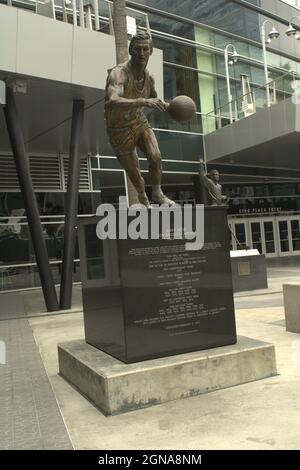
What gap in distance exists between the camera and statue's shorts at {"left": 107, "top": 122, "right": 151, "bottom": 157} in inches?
232

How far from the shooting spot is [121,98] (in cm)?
547

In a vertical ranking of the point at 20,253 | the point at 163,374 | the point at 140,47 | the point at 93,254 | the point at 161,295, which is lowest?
the point at 163,374

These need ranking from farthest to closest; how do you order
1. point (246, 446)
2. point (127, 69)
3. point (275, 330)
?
point (275, 330)
point (127, 69)
point (246, 446)


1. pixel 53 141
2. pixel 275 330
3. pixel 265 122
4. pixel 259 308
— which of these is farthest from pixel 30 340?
pixel 265 122

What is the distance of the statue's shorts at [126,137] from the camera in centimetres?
589

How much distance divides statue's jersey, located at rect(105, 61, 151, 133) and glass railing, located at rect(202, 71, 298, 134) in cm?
1382

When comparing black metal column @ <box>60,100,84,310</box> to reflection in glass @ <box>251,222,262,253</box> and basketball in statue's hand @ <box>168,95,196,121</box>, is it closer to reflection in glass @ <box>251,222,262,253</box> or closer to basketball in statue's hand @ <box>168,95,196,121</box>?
basketball in statue's hand @ <box>168,95,196,121</box>

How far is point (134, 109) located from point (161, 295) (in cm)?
211

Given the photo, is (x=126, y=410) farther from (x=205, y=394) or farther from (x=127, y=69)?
(x=127, y=69)

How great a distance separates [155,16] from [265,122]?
8.47 m

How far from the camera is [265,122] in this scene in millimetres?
19188

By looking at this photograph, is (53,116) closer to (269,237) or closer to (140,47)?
(140,47)

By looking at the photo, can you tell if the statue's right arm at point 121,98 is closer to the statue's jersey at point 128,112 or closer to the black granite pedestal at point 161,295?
the statue's jersey at point 128,112

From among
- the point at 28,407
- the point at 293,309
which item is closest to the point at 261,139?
the point at 293,309
